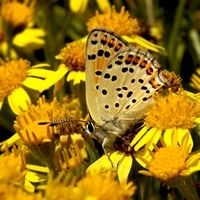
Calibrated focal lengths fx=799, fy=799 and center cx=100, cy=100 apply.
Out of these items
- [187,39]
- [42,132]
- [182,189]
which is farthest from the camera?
[187,39]

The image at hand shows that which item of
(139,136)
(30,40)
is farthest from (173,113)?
(30,40)

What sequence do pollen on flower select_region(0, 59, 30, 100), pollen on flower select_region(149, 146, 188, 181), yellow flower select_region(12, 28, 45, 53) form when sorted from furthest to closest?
yellow flower select_region(12, 28, 45, 53), pollen on flower select_region(0, 59, 30, 100), pollen on flower select_region(149, 146, 188, 181)

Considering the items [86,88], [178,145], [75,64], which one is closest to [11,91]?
[75,64]

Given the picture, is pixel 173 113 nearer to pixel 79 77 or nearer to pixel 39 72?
pixel 79 77

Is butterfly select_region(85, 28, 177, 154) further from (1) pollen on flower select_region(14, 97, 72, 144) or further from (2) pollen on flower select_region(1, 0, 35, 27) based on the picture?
(2) pollen on flower select_region(1, 0, 35, 27)

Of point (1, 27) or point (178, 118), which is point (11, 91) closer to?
point (178, 118)

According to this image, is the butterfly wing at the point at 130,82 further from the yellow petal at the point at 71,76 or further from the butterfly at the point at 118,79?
the yellow petal at the point at 71,76

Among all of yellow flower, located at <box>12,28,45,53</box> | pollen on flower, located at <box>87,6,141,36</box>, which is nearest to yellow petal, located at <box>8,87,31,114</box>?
pollen on flower, located at <box>87,6,141,36</box>
